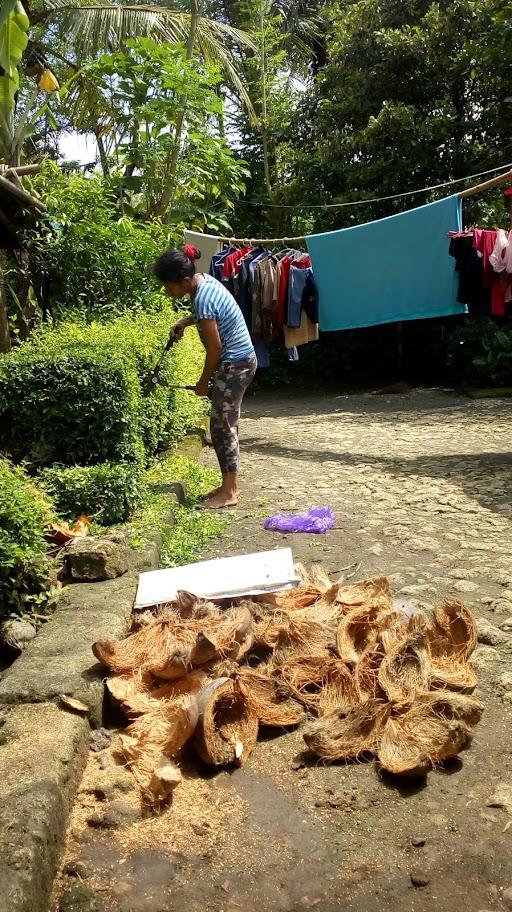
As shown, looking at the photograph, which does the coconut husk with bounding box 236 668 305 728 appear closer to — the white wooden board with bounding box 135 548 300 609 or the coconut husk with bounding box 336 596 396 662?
the coconut husk with bounding box 336 596 396 662

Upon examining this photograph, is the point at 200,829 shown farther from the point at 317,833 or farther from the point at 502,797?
the point at 502,797

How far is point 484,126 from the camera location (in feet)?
44.0

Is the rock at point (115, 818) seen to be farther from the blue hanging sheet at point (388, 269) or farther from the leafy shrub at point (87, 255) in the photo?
the blue hanging sheet at point (388, 269)

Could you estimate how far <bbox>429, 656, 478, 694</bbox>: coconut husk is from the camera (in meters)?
2.89

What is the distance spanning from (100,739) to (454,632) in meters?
1.46

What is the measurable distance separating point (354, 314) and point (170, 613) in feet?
25.0

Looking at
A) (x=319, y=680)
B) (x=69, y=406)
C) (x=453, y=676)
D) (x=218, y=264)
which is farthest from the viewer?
(x=218, y=264)

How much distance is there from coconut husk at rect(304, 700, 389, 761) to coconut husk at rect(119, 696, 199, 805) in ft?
1.41

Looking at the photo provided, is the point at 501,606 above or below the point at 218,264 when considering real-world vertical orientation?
below

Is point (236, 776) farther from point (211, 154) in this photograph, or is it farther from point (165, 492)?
point (211, 154)

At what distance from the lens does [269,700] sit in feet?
9.66

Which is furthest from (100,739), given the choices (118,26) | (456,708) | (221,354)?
(118,26)

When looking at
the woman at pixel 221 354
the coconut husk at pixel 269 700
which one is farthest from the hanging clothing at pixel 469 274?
the coconut husk at pixel 269 700

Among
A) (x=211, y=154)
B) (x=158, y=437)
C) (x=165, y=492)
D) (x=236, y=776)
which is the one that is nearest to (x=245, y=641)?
(x=236, y=776)
